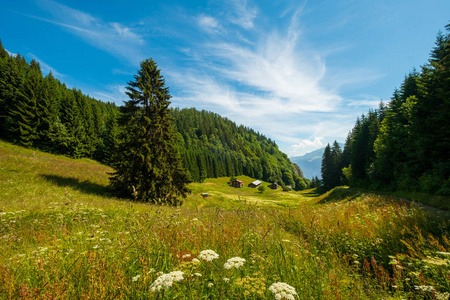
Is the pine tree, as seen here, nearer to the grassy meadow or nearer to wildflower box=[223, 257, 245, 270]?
the grassy meadow

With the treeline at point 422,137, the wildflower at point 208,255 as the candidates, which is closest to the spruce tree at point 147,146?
the wildflower at point 208,255

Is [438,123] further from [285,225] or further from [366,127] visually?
[366,127]

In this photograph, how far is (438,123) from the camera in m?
20.3

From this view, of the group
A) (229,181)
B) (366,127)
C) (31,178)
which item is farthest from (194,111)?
(31,178)

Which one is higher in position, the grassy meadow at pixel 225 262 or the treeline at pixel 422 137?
the treeline at pixel 422 137

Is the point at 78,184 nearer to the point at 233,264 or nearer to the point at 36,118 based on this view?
the point at 233,264

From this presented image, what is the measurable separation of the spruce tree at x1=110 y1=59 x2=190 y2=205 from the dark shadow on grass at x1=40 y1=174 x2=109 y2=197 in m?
1.41

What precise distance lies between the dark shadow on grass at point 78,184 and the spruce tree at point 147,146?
4.64 ft

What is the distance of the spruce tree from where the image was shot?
1883 centimetres

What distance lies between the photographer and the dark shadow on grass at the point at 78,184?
1779 cm

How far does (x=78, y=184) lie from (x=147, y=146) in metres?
8.83

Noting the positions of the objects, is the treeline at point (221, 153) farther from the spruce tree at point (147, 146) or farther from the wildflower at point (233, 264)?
the wildflower at point (233, 264)

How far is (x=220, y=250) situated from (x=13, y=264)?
3636 millimetres

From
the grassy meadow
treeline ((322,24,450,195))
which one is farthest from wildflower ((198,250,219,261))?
treeline ((322,24,450,195))
